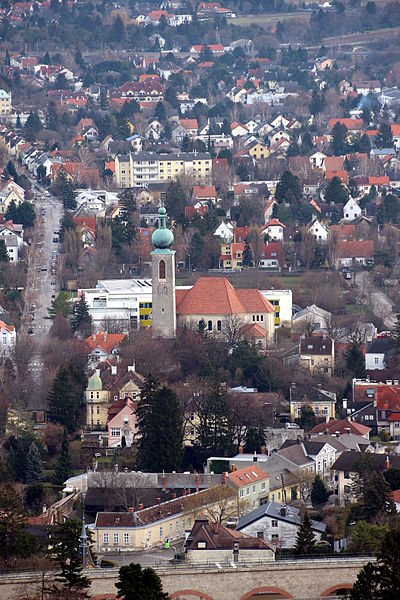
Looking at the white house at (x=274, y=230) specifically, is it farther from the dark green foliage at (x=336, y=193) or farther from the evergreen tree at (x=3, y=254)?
the evergreen tree at (x=3, y=254)

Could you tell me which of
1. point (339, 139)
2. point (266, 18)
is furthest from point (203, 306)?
point (266, 18)

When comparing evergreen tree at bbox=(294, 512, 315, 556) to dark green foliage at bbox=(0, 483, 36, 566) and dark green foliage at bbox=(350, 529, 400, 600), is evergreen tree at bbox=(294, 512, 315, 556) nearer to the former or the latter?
dark green foliage at bbox=(350, 529, 400, 600)

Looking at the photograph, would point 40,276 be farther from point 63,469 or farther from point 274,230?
point 63,469

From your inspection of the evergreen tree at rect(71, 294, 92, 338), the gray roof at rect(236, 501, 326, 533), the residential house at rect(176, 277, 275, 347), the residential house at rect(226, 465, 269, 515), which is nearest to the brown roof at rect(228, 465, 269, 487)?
the residential house at rect(226, 465, 269, 515)

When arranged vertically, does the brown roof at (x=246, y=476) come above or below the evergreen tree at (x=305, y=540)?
above

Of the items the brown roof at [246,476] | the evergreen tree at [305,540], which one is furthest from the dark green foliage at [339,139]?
the evergreen tree at [305,540]
